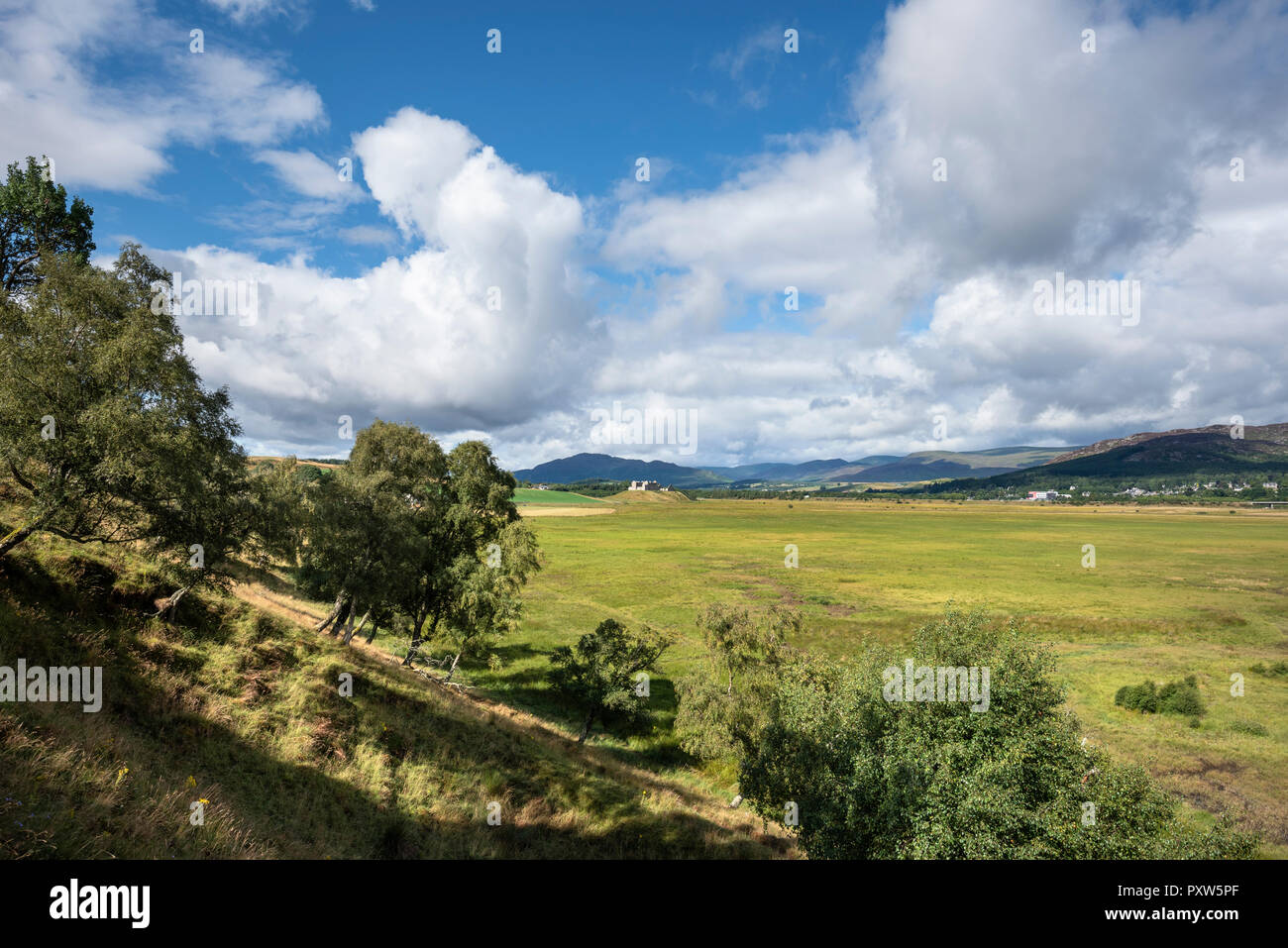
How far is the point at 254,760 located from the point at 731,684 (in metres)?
24.5

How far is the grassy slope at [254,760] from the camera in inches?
401

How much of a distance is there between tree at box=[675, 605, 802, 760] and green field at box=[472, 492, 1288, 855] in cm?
822

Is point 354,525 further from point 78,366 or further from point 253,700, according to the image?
point 78,366

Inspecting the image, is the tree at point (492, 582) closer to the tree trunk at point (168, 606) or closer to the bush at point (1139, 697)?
the tree trunk at point (168, 606)

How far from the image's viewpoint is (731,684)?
32.0 metres

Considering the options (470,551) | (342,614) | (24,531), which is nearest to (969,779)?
(24,531)

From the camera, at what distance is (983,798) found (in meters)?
15.3

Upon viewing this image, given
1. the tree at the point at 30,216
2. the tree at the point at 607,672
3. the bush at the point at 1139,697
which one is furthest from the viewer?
the bush at the point at 1139,697

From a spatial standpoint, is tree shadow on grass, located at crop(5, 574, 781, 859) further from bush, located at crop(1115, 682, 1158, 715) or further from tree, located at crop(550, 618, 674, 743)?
bush, located at crop(1115, 682, 1158, 715)

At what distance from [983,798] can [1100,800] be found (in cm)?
518

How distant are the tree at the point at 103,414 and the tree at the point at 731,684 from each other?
26163 mm

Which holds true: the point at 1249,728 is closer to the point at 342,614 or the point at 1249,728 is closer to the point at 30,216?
the point at 342,614

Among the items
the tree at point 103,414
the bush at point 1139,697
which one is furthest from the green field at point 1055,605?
the tree at point 103,414
